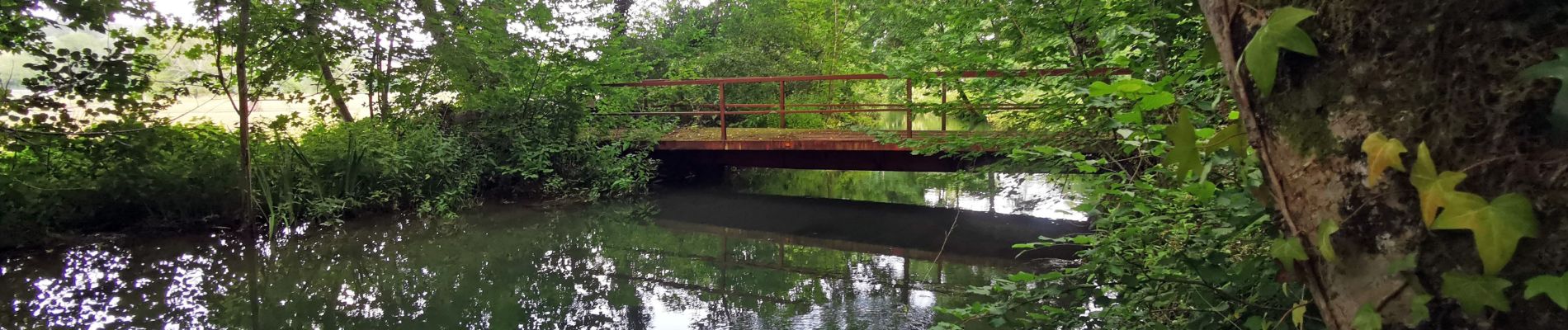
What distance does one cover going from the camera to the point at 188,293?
443 centimetres

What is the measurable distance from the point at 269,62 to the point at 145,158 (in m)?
1.10

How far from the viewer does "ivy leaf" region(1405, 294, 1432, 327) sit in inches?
32.3

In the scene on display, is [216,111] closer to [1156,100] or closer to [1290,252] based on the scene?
[1156,100]

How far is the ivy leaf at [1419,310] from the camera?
0.82 m

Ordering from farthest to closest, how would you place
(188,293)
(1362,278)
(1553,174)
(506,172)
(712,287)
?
(506,172) < (712,287) < (188,293) < (1362,278) < (1553,174)

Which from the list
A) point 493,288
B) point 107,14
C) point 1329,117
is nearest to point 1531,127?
point 1329,117

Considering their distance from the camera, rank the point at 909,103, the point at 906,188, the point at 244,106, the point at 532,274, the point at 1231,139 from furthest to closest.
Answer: the point at 906,188 → the point at 244,106 → the point at 909,103 → the point at 532,274 → the point at 1231,139

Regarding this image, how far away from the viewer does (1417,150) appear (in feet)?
2.65

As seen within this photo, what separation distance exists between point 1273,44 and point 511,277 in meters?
4.79

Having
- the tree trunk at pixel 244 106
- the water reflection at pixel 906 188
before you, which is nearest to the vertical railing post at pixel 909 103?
the water reflection at pixel 906 188

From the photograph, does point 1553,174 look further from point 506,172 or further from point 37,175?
point 506,172

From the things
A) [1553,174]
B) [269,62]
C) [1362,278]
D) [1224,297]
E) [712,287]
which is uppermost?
[269,62]

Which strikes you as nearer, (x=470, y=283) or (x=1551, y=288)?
(x=1551, y=288)

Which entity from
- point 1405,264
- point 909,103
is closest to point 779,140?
point 909,103
